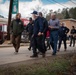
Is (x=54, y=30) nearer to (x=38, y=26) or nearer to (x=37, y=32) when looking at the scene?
(x=38, y=26)

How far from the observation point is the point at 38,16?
1181 cm

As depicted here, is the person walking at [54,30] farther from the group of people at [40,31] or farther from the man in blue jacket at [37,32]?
the man in blue jacket at [37,32]

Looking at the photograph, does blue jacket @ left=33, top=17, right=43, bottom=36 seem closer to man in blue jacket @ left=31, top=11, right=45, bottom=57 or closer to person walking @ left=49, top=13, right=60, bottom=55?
man in blue jacket @ left=31, top=11, right=45, bottom=57

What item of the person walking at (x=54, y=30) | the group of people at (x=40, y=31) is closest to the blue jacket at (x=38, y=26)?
the group of people at (x=40, y=31)

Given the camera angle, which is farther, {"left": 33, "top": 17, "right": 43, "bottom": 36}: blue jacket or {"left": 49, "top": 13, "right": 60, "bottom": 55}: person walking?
{"left": 49, "top": 13, "right": 60, "bottom": 55}: person walking

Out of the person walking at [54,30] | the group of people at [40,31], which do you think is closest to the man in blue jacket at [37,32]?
the group of people at [40,31]

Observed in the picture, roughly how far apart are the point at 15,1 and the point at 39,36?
15.5 meters

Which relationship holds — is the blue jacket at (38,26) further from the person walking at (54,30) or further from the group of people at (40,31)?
the person walking at (54,30)

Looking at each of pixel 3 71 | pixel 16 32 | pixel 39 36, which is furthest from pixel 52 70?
pixel 16 32

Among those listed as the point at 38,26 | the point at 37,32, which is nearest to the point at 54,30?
the point at 38,26

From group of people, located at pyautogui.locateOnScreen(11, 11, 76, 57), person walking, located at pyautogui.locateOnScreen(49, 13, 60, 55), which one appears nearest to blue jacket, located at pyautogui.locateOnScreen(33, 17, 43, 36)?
group of people, located at pyautogui.locateOnScreen(11, 11, 76, 57)

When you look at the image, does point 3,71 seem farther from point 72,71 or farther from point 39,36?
point 39,36

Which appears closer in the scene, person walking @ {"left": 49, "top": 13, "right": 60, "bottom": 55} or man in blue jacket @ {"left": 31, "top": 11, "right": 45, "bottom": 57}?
man in blue jacket @ {"left": 31, "top": 11, "right": 45, "bottom": 57}

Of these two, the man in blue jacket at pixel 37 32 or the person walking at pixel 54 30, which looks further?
the person walking at pixel 54 30
